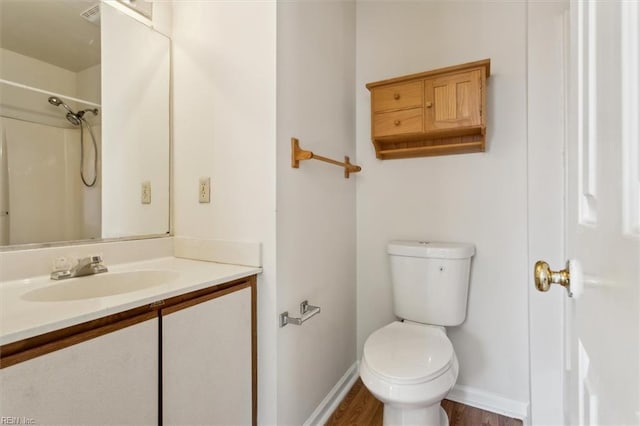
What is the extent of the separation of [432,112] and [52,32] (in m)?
1.66

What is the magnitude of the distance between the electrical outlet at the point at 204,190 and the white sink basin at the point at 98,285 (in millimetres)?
356

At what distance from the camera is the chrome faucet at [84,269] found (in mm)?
992

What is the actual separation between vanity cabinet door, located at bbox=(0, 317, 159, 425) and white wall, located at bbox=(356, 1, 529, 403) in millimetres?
1303

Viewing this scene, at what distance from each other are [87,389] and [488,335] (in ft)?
5.53

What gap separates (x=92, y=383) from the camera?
2.17 ft

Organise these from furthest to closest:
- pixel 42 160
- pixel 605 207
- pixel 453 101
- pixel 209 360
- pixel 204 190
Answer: pixel 453 101
pixel 204 190
pixel 42 160
pixel 209 360
pixel 605 207

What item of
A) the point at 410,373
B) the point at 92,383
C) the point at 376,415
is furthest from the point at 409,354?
the point at 92,383

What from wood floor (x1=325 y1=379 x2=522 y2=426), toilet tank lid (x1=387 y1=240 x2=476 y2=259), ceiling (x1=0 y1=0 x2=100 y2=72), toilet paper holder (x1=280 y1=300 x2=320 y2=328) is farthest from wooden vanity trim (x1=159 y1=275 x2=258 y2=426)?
ceiling (x1=0 y1=0 x2=100 y2=72)

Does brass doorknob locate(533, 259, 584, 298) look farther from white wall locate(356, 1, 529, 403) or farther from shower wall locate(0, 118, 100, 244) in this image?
shower wall locate(0, 118, 100, 244)

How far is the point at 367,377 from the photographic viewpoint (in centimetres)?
112

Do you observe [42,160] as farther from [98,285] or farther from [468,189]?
[468,189]

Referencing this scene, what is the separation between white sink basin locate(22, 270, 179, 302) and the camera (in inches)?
35.9

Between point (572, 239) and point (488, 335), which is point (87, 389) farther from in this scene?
point (488, 335)

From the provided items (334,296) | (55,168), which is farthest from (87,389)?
(334,296)
